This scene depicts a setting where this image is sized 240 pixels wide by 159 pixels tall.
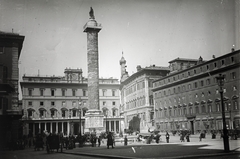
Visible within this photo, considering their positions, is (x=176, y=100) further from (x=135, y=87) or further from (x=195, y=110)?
(x=135, y=87)

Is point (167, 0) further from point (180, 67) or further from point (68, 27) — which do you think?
point (180, 67)

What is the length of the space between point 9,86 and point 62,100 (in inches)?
1324

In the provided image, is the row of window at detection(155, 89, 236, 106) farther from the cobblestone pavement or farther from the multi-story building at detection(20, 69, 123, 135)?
the cobblestone pavement

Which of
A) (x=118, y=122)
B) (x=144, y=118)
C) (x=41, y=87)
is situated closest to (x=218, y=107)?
(x=144, y=118)

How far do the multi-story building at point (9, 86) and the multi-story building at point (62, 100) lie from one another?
2565 cm

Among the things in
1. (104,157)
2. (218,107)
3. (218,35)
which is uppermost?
(218,35)

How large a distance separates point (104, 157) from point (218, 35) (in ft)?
40.5

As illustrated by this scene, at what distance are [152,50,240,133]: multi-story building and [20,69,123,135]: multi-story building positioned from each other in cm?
1458

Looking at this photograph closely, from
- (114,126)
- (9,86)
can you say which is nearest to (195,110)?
(9,86)

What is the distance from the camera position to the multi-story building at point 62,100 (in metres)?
54.9

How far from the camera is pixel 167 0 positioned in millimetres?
17094

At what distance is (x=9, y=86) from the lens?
2720 centimetres

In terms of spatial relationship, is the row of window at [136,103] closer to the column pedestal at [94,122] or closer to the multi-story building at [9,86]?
the column pedestal at [94,122]

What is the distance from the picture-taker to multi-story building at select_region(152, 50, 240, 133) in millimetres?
31587
